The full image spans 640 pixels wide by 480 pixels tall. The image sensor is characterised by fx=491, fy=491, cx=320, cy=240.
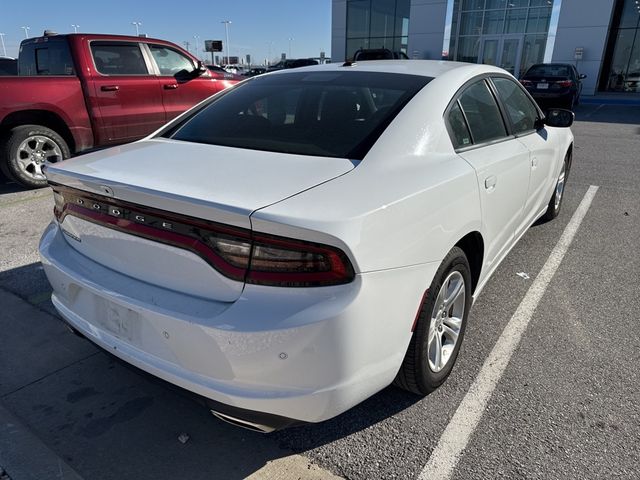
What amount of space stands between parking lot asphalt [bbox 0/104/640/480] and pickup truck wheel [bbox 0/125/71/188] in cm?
320

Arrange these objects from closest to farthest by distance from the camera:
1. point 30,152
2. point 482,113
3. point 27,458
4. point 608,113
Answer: point 27,458, point 482,113, point 30,152, point 608,113

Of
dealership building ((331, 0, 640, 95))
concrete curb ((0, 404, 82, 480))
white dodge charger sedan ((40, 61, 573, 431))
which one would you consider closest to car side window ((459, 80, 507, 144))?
white dodge charger sedan ((40, 61, 573, 431))

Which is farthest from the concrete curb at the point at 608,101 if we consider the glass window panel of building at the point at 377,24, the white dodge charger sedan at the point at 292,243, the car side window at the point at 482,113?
the white dodge charger sedan at the point at 292,243

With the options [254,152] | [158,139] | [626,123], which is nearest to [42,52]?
[158,139]

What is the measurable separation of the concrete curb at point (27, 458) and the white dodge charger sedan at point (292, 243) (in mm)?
525

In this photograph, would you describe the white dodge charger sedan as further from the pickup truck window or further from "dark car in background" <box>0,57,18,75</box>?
"dark car in background" <box>0,57,18,75</box>

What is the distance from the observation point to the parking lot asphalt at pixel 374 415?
6.84 ft

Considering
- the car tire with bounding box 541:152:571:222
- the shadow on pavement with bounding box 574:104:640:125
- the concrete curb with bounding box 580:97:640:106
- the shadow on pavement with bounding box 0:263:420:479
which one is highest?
the car tire with bounding box 541:152:571:222

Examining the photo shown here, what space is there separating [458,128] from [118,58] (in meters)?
6.05

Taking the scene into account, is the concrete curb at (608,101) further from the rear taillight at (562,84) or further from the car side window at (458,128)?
the car side window at (458,128)

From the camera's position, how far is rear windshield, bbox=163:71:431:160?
7.70 ft

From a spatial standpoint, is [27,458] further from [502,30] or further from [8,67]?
[502,30]

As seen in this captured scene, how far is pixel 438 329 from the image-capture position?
2.44 metres

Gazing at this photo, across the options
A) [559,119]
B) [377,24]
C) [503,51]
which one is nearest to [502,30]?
[503,51]
